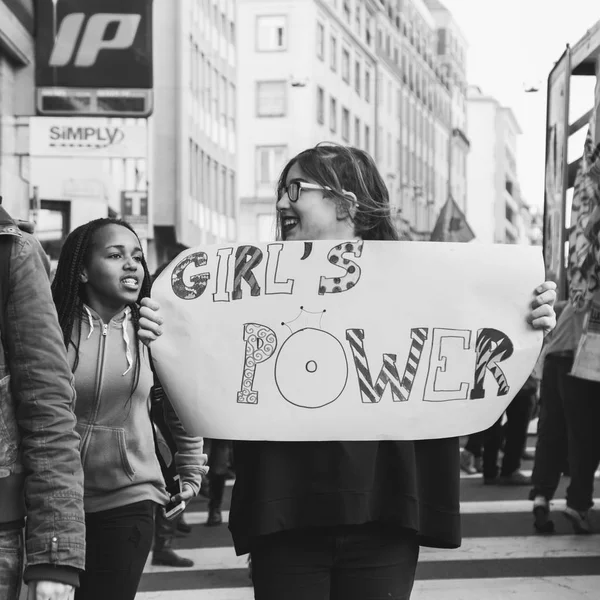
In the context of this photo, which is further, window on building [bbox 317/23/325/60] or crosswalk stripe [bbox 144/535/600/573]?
window on building [bbox 317/23/325/60]

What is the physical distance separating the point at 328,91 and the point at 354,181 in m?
56.9

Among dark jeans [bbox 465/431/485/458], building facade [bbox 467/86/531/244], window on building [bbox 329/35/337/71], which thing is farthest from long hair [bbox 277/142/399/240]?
building facade [bbox 467/86/531/244]

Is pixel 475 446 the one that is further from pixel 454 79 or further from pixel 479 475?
pixel 454 79

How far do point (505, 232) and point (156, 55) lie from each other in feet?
257

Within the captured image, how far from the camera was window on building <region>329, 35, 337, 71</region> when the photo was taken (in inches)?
2356

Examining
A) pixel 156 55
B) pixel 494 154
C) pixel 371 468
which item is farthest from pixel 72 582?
pixel 494 154

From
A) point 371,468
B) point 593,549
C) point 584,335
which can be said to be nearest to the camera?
point 371,468

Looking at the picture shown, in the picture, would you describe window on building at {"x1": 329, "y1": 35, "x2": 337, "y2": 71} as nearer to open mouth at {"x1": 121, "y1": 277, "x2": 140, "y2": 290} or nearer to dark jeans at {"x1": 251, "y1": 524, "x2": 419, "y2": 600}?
open mouth at {"x1": 121, "y1": 277, "x2": 140, "y2": 290}

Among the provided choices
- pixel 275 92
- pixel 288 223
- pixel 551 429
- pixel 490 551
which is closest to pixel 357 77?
pixel 275 92

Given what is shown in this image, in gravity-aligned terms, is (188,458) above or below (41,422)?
below

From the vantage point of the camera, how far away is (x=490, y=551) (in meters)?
7.60

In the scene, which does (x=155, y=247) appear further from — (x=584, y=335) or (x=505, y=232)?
(x=505, y=232)

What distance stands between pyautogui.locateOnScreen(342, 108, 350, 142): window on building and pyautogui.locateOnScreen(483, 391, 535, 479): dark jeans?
167 ft

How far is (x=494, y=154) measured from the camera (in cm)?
10944
